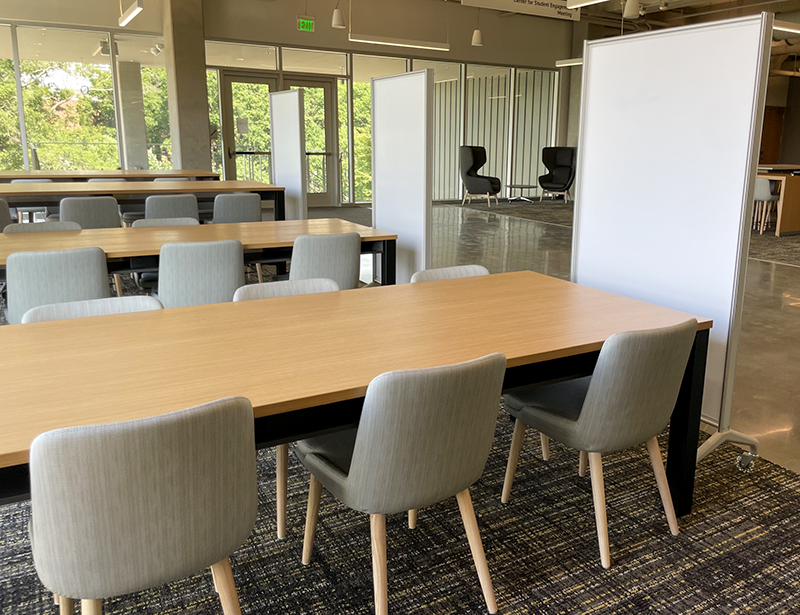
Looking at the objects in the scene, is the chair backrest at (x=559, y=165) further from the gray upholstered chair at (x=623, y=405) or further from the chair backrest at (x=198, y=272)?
the gray upholstered chair at (x=623, y=405)

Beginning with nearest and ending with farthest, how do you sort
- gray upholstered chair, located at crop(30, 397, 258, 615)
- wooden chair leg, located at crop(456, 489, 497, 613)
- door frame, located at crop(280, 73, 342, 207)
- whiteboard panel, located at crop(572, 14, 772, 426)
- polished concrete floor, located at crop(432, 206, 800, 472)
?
gray upholstered chair, located at crop(30, 397, 258, 615), wooden chair leg, located at crop(456, 489, 497, 613), whiteboard panel, located at crop(572, 14, 772, 426), polished concrete floor, located at crop(432, 206, 800, 472), door frame, located at crop(280, 73, 342, 207)

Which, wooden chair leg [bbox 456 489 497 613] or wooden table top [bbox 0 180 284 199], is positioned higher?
wooden table top [bbox 0 180 284 199]

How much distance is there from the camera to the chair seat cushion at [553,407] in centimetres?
213

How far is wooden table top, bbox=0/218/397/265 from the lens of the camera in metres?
3.65

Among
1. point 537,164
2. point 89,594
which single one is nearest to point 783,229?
point 537,164

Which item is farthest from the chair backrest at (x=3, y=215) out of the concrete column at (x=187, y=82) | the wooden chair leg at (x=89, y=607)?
the concrete column at (x=187, y=82)

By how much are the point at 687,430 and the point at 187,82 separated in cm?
972

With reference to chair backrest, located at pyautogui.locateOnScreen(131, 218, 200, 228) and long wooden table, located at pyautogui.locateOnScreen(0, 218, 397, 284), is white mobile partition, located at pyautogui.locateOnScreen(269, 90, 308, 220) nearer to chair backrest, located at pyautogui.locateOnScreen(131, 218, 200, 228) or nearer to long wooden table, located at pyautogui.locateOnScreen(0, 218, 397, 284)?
chair backrest, located at pyautogui.locateOnScreen(131, 218, 200, 228)

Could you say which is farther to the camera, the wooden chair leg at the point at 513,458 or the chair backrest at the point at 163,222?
the chair backrest at the point at 163,222

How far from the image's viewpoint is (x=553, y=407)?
231 centimetres

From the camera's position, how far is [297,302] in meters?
2.54

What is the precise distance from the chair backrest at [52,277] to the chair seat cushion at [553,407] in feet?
6.85

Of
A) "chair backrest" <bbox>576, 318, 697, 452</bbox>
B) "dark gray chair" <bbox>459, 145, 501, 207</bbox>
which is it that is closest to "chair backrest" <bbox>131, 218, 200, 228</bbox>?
"chair backrest" <bbox>576, 318, 697, 452</bbox>

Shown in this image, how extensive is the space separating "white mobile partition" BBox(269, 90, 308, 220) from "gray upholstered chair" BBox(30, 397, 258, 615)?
5.39 m
